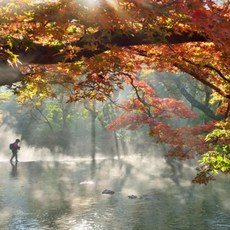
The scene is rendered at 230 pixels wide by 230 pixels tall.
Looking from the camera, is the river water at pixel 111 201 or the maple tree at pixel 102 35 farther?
the river water at pixel 111 201

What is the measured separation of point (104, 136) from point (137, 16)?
3208 centimetres

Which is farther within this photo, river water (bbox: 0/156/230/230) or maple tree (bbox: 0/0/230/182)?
river water (bbox: 0/156/230/230)

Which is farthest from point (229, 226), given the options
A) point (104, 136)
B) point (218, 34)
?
point (104, 136)

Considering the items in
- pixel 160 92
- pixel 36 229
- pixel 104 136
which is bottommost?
pixel 36 229

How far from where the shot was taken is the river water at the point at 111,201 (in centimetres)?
1002

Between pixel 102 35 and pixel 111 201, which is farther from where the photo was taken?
pixel 111 201

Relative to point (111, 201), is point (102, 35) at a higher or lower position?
higher

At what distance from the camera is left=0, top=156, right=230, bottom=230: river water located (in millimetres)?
10023

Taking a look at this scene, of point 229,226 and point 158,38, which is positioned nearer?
point 158,38

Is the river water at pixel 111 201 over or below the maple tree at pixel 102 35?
below

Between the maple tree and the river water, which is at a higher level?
the maple tree

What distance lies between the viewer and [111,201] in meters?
12.6

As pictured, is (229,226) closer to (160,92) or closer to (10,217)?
(10,217)

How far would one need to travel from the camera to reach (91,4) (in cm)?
532
